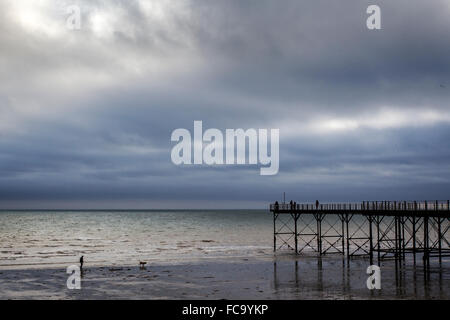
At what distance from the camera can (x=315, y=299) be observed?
29.2 metres

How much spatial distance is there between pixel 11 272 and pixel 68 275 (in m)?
6.78

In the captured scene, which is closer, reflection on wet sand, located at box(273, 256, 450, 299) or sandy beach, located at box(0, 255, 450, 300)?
reflection on wet sand, located at box(273, 256, 450, 299)

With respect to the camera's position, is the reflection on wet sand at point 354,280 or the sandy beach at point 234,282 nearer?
the reflection on wet sand at point 354,280

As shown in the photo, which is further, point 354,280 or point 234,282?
point 234,282

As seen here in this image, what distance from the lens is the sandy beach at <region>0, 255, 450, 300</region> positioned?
31.4m

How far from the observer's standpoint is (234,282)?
36625 millimetres

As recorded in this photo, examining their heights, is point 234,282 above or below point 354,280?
below

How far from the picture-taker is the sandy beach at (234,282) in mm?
31359
